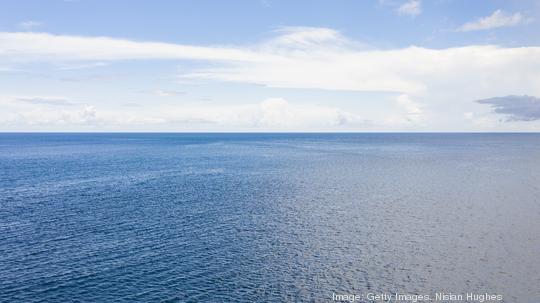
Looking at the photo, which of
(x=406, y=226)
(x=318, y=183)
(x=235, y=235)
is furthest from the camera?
(x=318, y=183)

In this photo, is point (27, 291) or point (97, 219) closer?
point (27, 291)

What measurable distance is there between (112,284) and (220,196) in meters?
51.6

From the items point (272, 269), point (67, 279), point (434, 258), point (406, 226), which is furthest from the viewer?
point (406, 226)

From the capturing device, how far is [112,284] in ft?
152

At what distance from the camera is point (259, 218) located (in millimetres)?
76875

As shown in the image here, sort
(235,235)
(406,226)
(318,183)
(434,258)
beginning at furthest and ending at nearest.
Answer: (318,183) < (406,226) < (235,235) < (434,258)

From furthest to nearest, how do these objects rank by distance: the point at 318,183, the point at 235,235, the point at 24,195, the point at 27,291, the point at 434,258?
the point at 318,183 → the point at 24,195 → the point at 235,235 → the point at 434,258 → the point at 27,291

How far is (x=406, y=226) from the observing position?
7231cm

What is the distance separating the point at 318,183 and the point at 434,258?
6584cm

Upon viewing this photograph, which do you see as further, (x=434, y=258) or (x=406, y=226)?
(x=406, y=226)

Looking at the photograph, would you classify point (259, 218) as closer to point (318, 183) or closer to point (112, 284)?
point (112, 284)

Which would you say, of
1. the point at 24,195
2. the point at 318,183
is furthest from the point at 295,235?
the point at 24,195

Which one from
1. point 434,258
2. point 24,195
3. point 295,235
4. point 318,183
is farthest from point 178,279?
point 318,183

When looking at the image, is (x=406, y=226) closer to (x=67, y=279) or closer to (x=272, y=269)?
(x=272, y=269)
